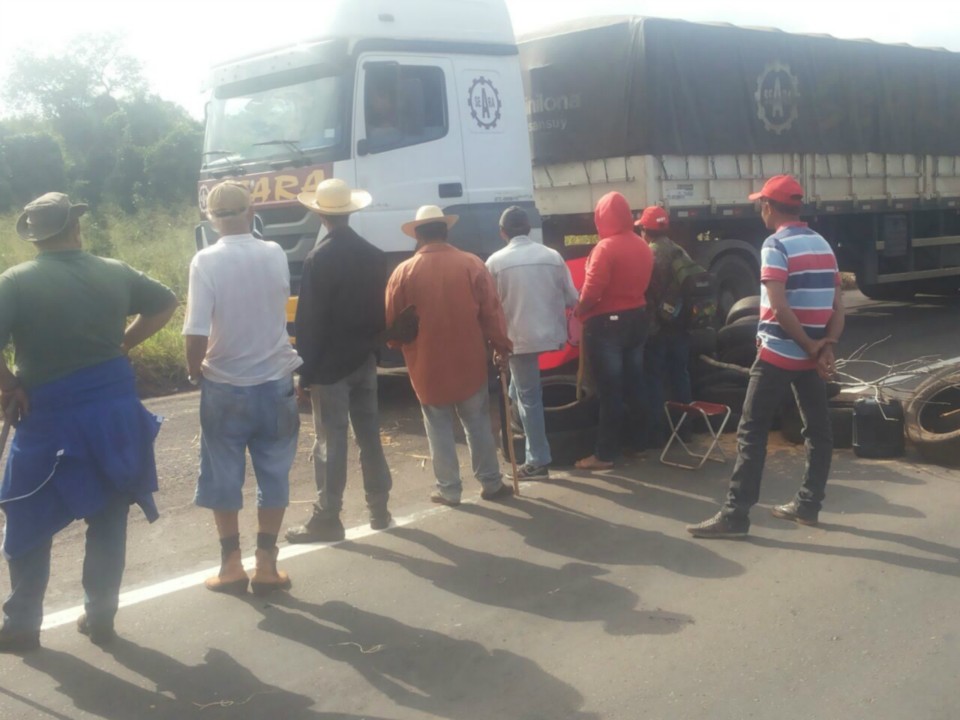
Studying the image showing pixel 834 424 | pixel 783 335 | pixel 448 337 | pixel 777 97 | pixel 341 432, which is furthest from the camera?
pixel 777 97

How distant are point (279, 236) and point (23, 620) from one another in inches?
206

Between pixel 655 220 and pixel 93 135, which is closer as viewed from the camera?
pixel 655 220

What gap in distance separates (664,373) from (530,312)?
134 centimetres

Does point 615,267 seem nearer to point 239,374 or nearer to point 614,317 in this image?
point 614,317

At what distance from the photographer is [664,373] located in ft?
25.2

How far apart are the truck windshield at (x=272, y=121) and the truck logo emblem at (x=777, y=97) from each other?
530 centimetres

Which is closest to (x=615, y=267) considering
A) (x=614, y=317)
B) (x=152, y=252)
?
(x=614, y=317)

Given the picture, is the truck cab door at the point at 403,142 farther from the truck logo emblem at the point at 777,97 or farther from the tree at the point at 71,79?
the tree at the point at 71,79

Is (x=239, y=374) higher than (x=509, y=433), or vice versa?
(x=239, y=374)

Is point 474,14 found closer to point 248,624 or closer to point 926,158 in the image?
point 248,624

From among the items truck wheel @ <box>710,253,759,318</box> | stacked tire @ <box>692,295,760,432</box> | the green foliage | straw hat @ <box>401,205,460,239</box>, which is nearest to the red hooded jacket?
straw hat @ <box>401,205,460,239</box>

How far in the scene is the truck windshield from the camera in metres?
8.94

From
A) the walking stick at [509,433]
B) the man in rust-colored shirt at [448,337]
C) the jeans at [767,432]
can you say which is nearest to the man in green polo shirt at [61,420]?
the man in rust-colored shirt at [448,337]

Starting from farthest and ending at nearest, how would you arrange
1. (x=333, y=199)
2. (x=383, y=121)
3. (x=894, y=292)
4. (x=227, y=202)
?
(x=894, y=292)
(x=383, y=121)
(x=333, y=199)
(x=227, y=202)
